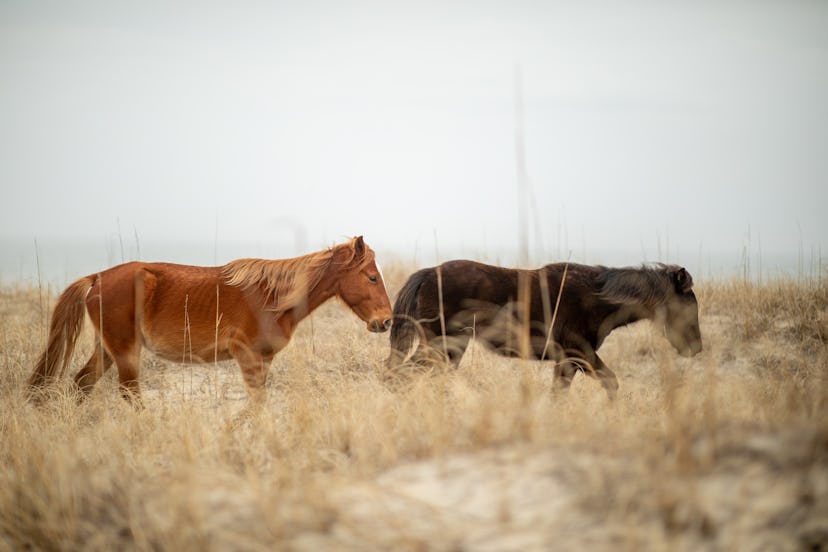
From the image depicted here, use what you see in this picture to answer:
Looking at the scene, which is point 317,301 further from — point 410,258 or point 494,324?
point 410,258

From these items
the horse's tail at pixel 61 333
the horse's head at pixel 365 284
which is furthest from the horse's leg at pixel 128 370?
the horse's head at pixel 365 284

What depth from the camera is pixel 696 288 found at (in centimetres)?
884

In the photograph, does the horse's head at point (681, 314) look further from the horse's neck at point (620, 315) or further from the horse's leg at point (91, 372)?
the horse's leg at point (91, 372)

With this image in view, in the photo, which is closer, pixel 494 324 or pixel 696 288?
pixel 494 324

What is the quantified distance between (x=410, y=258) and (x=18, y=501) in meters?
8.69

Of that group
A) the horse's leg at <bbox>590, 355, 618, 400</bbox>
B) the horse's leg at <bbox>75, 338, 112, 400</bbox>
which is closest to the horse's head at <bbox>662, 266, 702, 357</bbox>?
the horse's leg at <bbox>590, 355, 618, 400</bbox>

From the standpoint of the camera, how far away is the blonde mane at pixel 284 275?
16.7 ft

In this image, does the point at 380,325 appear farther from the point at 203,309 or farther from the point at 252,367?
the point at 203,309

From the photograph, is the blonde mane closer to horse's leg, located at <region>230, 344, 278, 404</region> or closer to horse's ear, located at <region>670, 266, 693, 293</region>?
horse's leg, located at <region>230, 344, 278, 404</region>

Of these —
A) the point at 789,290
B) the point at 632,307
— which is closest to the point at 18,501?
the point at 632,307

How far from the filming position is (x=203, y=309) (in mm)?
4984

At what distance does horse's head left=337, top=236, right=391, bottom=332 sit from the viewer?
17.1 ft

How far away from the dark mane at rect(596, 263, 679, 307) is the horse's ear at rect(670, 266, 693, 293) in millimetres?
A: 52

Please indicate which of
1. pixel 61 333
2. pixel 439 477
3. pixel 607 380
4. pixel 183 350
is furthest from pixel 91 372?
pixel 607 380
